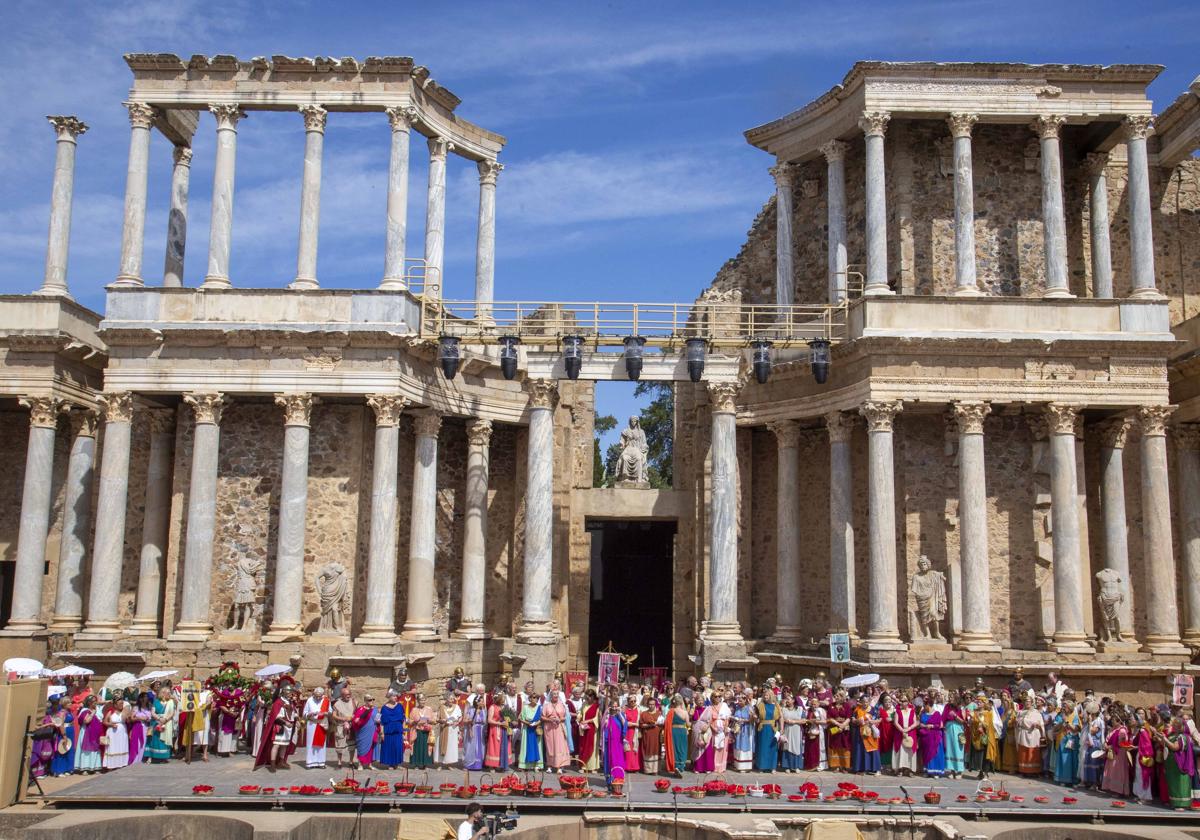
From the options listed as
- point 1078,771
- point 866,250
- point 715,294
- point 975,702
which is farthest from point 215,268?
point 1078,771

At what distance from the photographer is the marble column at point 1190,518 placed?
1139 inches

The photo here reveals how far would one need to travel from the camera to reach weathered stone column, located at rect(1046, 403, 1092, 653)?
87.1ft

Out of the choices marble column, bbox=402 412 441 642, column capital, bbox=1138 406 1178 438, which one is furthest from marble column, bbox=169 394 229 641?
column capital, bbox=1138 406 1178 438

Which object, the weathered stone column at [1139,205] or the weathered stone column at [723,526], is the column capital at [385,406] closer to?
the weathered stone column at [723,526]

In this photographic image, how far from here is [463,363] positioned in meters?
29.8

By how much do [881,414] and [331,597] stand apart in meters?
13.5

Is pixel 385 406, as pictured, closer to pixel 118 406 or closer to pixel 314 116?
pixel 118 406

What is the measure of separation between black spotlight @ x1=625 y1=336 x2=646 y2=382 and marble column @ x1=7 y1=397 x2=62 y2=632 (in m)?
14.7

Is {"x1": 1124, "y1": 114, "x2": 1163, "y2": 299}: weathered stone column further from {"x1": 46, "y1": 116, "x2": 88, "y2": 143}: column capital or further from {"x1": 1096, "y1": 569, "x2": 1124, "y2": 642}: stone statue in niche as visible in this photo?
{"x1": 46, "y1": 116, "x2": 88, "y2": 143}: column capital

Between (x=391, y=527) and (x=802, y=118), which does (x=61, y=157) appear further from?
(x=802, y=118)

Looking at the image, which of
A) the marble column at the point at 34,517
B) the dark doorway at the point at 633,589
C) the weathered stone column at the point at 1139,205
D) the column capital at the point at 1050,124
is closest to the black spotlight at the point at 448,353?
the dark doorway at the point at 633,589

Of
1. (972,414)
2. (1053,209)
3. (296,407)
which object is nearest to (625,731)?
(296,407)

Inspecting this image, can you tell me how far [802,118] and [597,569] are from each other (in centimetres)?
1491

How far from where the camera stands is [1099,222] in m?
30.1
